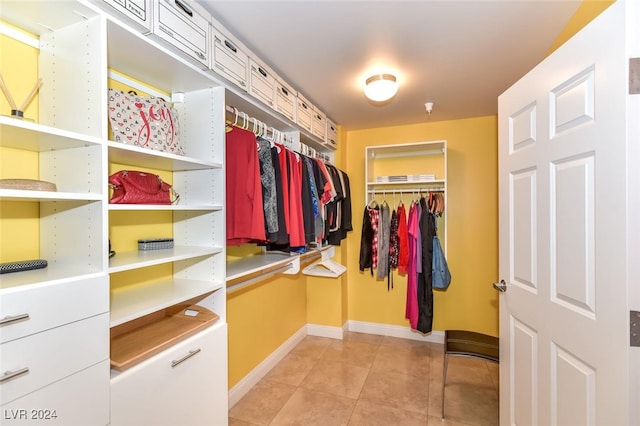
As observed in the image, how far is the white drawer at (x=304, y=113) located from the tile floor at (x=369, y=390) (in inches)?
83.6

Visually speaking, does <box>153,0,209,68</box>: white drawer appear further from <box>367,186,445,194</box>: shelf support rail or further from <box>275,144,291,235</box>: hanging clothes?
<box>367,186,445,194</box>: shelf support rail

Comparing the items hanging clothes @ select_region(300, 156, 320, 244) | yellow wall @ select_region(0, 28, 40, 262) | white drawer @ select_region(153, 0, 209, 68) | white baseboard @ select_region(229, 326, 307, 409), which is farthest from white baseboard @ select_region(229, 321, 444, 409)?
white drawer @ select_region(153, 0, 209, 68)

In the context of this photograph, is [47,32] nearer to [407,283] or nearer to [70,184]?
[70,184]

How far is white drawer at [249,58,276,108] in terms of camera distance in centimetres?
175

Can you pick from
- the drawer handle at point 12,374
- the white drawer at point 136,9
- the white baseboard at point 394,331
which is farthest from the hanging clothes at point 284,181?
the white baseboard at point 394,331

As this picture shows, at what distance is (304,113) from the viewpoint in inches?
95.7

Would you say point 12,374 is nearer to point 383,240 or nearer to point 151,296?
point 151,296

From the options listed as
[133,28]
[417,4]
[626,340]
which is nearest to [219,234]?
[133,28]

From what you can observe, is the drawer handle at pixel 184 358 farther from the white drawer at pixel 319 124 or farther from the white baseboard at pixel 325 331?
the white baseboard at pixel 325 331

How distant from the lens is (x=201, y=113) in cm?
160

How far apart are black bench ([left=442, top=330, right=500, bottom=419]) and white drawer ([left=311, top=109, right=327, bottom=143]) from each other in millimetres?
2032

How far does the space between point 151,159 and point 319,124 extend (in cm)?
169

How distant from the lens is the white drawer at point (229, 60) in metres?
1.46

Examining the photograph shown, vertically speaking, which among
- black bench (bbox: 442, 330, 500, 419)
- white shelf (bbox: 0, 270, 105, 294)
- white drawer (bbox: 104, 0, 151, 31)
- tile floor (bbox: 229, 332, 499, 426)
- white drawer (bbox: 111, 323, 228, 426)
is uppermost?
white drawer (bbox: 104, 0, 151, 31)
